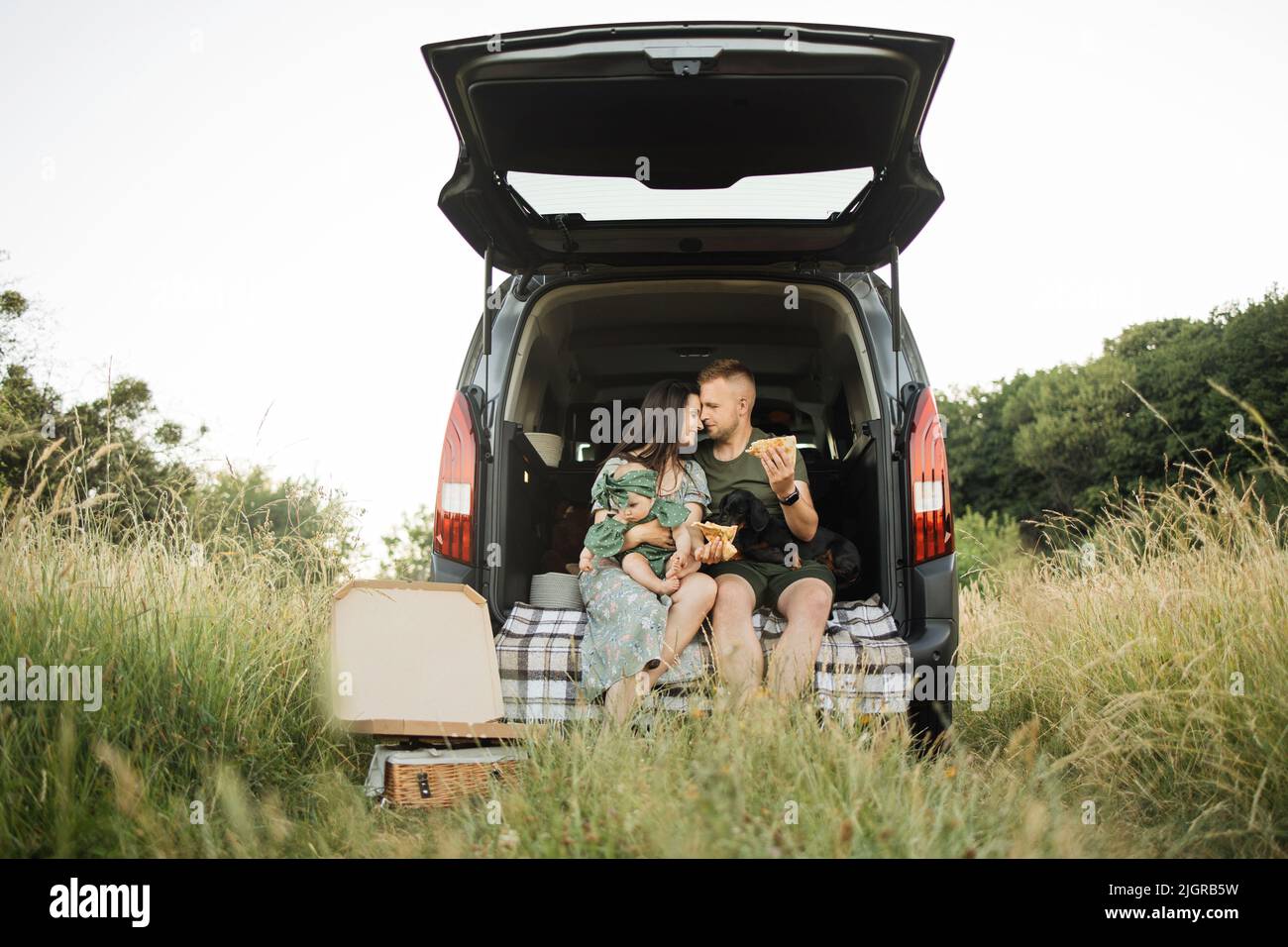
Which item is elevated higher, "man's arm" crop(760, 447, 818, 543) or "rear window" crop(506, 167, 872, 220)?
"rear window" crop(506, 167, 872, 220)

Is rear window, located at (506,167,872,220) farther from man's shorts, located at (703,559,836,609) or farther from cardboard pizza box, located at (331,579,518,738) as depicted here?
cardboard pizza box, located at (331,579,518,738)

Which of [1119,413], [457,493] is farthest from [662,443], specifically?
[1119,413]

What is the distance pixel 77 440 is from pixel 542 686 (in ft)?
7.33

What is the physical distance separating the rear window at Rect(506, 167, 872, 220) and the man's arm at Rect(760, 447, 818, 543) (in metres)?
0.82

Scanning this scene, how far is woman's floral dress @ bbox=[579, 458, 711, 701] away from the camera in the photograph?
8.75 ft

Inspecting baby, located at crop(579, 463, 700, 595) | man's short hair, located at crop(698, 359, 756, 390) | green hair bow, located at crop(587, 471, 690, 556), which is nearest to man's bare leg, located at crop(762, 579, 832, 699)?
baby, located at crop(579, 463, 700, 595)

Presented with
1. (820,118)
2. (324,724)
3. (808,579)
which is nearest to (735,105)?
(820,118)

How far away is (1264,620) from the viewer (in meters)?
2.78

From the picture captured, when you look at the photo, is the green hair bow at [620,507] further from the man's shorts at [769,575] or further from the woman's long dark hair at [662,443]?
the man's shorts at [769,575]

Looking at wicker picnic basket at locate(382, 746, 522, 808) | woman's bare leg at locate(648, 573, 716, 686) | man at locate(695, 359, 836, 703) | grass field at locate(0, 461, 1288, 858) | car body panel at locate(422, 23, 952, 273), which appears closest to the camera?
grass field at locate(0, 461, 1288, 858)

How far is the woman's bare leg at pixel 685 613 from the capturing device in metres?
2.72

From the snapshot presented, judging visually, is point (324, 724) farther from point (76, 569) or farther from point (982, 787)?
point (982, 787)

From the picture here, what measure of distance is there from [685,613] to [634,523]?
1.26 ft

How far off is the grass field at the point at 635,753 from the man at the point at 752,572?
198mm
